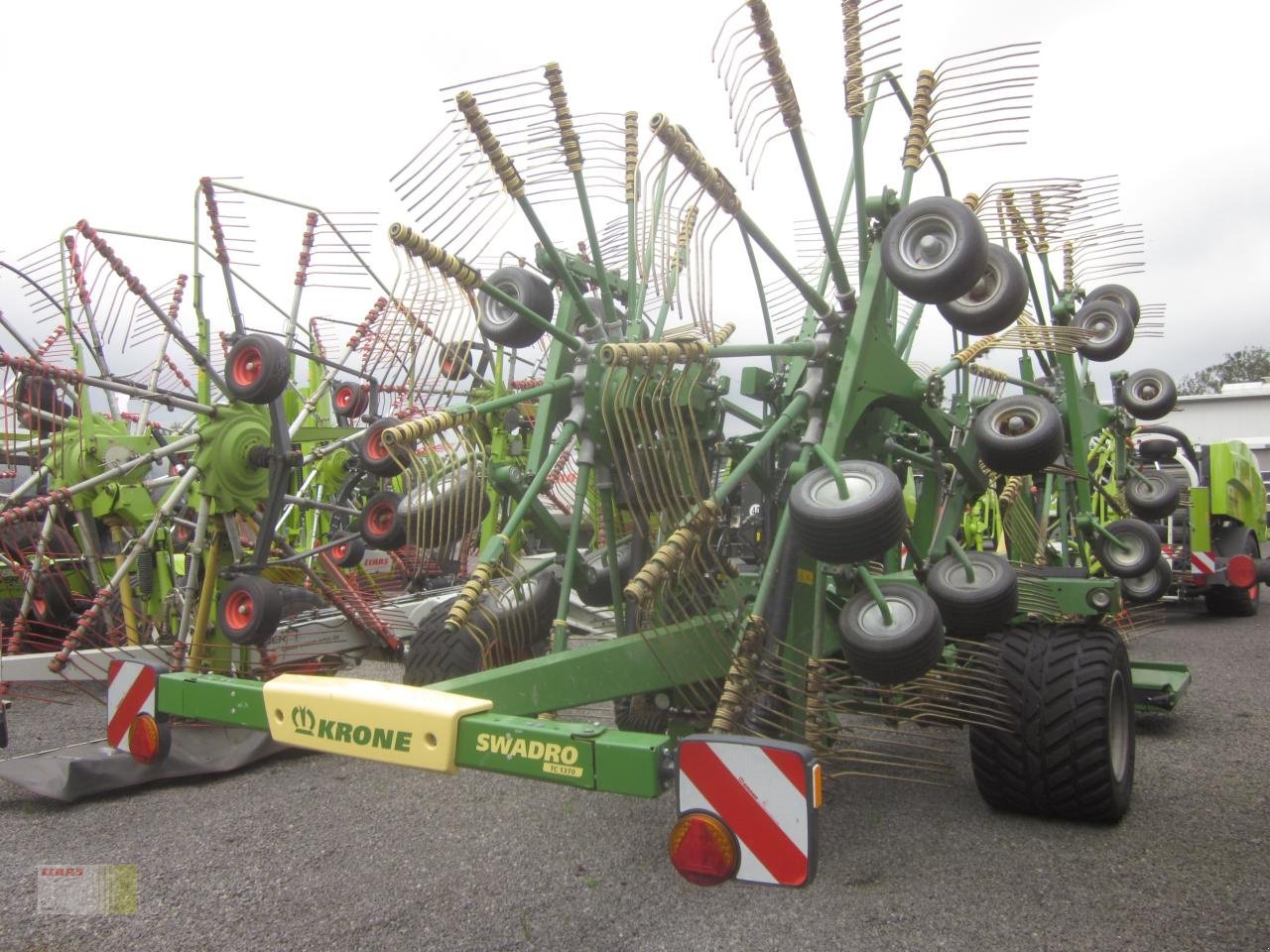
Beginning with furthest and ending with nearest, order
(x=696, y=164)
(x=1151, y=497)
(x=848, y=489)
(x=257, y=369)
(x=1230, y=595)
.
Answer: (x=1230, y=595) → (x=1151, y=497) → (x=257, y=369) → (x=696, y=164) → (x=848, y=489)

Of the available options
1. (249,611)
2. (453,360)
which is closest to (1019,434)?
(453,360)

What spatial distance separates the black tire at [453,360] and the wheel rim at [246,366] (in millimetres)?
1403

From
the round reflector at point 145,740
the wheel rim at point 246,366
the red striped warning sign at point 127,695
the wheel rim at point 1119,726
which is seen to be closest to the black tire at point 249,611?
the wheel rim at point 246,366

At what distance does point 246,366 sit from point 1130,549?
497 cm

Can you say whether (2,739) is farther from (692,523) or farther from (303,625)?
(692,523)

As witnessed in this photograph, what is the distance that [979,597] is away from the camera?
3.23 m

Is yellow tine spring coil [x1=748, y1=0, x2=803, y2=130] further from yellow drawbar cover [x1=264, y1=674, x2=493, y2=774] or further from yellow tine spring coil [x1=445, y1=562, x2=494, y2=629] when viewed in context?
yellow drawbar cover [x1=264, y1=674, x2=493, y2=774]

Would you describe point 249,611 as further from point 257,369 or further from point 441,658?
point 257,369

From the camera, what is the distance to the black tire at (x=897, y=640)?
2.62 m

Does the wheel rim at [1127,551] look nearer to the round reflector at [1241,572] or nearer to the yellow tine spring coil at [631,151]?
the yellow tine spring coil at [631,151]

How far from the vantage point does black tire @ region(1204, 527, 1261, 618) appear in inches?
430

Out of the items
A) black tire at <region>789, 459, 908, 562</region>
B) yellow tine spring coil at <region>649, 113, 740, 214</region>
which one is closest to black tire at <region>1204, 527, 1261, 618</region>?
yellow tine spring coil at <region>649, 113, 740, 214</region>

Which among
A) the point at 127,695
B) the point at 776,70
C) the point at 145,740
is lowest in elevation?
the point at 145,740

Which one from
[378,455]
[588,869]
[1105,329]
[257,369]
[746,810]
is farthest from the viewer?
[1105,329]
